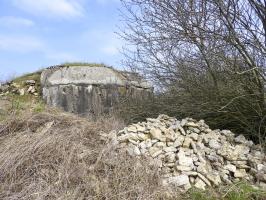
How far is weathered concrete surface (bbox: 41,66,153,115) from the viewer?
1131cm

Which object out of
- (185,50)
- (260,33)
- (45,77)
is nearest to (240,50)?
(260,33)

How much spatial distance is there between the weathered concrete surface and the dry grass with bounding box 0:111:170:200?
17.4ft

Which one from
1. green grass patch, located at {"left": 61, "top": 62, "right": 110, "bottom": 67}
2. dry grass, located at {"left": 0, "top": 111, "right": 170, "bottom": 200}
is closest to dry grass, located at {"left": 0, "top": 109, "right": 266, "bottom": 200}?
dry grass, located at {"left": 0, "top": 111, "right": 170, "bottom": 200}

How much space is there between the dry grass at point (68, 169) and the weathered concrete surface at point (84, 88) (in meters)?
5.30

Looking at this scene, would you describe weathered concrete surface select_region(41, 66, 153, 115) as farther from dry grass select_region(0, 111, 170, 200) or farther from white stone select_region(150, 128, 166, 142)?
dry grass select_region(0, 111, 170, 200)

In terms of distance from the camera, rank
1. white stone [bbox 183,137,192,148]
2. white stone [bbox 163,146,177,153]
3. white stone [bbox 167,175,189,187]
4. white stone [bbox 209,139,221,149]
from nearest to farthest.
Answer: white stone [bbox 167,175,189,187]
white stone [bbox 163,146,177,153]
white stone [bbox 183,137,192,148]
white stone [bbox 209,139,221,149]

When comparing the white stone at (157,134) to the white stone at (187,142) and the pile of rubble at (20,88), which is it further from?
the pile of rubble at (20,88)

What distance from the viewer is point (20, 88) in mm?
12219

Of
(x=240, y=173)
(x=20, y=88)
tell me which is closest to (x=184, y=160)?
(x=240, y=173)

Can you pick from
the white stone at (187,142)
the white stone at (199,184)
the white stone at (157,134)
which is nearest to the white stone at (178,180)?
the white stone at (199,184)

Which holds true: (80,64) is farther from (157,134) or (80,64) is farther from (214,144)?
(214,144)

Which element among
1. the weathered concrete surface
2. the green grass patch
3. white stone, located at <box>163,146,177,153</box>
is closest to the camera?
white stone, located at <box>163,146,177,153</box>

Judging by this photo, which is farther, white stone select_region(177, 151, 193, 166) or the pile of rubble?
the pile of rubble

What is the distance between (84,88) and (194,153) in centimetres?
621
